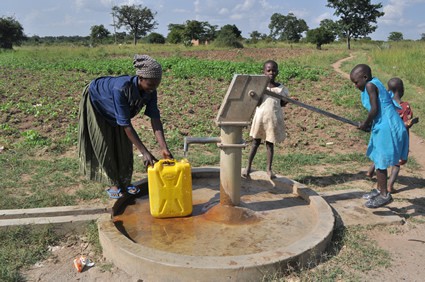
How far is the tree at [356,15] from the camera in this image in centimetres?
3294

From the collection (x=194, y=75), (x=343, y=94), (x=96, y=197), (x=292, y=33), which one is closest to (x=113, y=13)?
(x=292, y=33)

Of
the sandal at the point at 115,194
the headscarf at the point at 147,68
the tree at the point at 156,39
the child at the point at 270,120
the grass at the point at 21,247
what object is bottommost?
the grass at the point at 21,247

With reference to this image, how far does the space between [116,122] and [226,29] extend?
34.5 metres

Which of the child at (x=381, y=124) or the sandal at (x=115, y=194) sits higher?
the child at (x=381, y=124)

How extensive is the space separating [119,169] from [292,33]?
5675 centimetres

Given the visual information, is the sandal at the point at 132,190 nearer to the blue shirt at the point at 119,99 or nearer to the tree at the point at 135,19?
the blue shirt at the point at 119,99

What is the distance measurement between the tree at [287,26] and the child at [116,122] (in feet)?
180

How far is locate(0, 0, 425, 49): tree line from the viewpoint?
Answer: 3138 cm

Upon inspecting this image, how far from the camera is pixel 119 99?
298cm

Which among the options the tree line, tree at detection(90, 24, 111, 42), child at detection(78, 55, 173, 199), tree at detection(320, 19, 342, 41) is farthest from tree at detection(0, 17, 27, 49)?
child at detection(78, 55, 173, 199)

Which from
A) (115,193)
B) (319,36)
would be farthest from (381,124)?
(319,36)

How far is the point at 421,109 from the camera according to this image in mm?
8086

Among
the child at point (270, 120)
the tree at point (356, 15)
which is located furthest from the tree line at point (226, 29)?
the child at point (270, 120)

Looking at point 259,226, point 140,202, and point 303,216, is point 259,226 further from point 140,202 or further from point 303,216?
point 140,202
